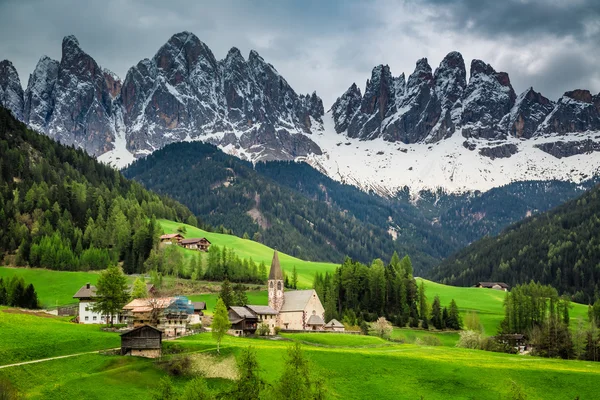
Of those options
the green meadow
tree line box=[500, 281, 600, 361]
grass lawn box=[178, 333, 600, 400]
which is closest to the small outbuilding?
the green meadow

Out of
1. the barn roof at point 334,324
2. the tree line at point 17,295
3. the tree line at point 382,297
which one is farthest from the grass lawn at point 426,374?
the tree line at point 382,297

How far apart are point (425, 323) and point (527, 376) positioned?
219ft

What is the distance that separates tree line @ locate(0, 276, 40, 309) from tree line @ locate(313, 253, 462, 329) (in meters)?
60.9

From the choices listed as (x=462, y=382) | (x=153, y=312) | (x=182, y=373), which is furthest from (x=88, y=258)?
(x=462, y=382)

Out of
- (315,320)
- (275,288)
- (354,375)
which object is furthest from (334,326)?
(354,375)

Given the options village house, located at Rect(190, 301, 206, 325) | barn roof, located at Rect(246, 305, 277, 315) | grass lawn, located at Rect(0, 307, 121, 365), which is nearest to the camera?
grass lawn, located at Rect(0, 307, 121, 365)

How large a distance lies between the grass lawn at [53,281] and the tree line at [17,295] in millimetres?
8178

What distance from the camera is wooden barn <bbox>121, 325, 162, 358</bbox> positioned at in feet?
269

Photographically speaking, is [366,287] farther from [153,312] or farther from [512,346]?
[153,312]

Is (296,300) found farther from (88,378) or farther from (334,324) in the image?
(88,378)

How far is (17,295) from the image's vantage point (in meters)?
122

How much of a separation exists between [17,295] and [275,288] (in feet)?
155

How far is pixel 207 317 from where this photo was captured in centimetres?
12044

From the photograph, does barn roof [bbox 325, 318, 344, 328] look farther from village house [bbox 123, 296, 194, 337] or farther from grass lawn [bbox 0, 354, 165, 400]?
grass lawn [bbox 0, 354, 165, 400]
